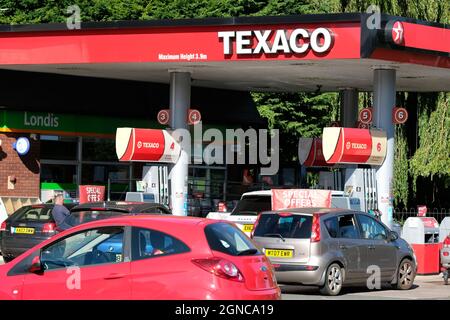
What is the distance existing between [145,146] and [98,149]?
236 inches

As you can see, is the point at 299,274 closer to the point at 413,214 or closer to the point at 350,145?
the point at 350,145

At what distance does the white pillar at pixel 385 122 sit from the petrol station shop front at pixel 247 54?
0.03 m

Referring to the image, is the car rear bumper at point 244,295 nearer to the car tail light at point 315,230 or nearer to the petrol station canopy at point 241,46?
the car tail light at point 315,230

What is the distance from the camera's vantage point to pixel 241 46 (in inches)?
1014

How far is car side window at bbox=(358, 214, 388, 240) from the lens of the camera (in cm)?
1916

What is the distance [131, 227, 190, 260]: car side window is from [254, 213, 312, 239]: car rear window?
707 cm

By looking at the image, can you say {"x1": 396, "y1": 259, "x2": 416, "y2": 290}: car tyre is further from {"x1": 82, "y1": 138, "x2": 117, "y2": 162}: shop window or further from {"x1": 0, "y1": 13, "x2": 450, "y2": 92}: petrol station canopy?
{"x1": 82, "y1": 138, "x2": 117, "y2": 162}: shop window

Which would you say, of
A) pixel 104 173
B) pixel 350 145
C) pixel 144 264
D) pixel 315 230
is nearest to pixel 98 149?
pixel 104 173

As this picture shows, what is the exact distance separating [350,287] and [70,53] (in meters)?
10.7

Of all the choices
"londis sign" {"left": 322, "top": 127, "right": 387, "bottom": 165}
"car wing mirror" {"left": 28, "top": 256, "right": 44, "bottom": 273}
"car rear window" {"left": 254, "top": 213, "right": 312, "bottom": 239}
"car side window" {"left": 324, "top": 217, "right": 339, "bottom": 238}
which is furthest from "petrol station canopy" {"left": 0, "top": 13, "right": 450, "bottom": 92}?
"car wing mirror" {"left": 28, "top": 256, "right": 44, "bottom": 273}

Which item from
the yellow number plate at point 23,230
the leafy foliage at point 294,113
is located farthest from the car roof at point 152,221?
the leafy foliage at point 294,113

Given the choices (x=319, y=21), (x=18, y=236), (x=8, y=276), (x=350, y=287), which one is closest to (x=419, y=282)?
(x=350, y=287)
